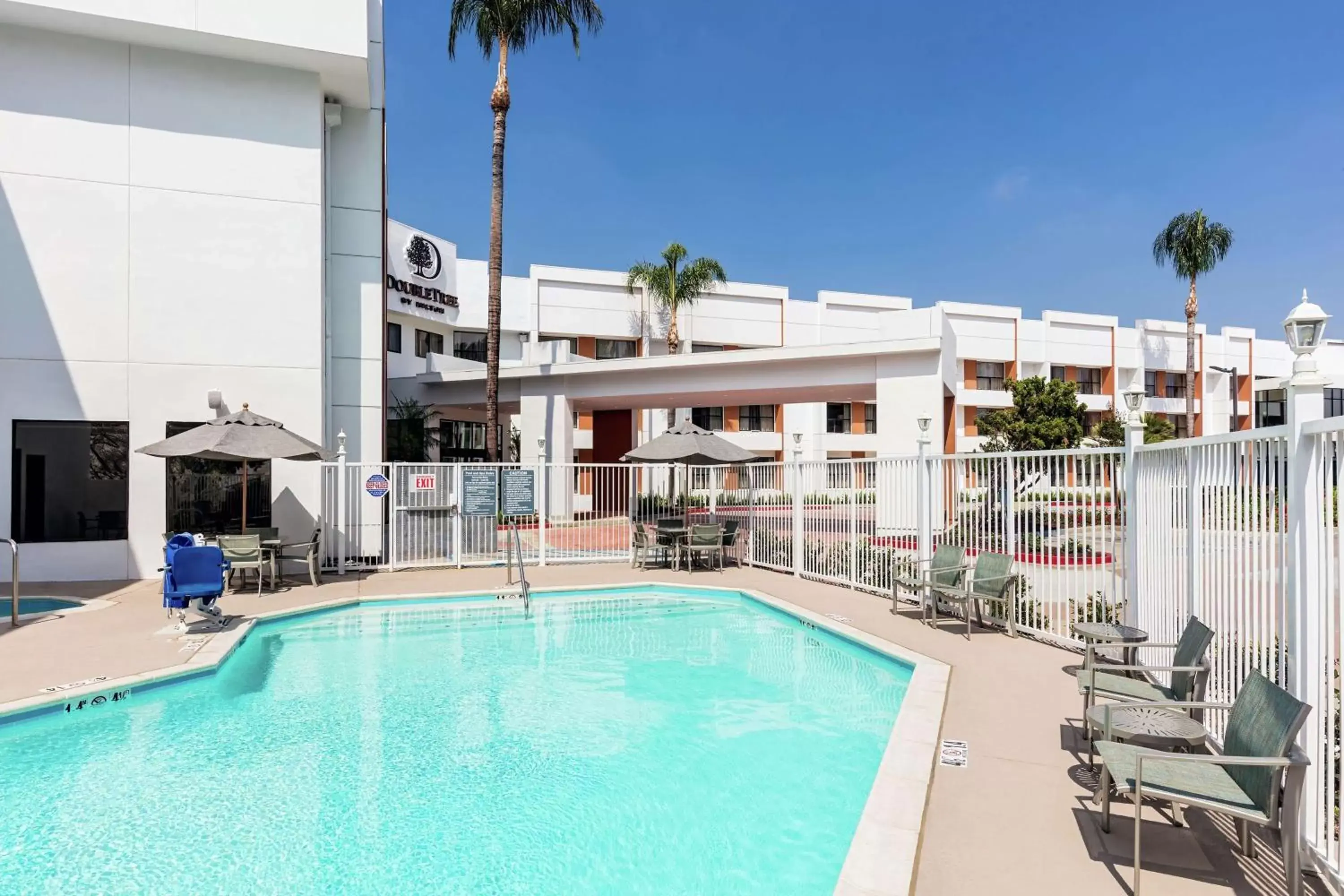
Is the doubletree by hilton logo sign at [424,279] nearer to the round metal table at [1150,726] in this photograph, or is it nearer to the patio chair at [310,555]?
the patio chair at [310,555]

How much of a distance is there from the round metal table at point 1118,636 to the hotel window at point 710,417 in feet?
104

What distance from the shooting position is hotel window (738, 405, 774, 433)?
37250 mm

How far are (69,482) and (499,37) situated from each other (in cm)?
1460

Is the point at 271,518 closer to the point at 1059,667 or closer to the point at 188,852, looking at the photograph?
the point at 188,852

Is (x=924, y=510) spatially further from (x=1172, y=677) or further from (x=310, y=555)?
(x=310, y=555)

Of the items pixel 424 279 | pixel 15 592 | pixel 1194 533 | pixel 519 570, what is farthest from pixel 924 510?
pixel 424 279

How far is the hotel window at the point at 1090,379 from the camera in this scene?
42.7 meters

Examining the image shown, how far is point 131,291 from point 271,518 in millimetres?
4620

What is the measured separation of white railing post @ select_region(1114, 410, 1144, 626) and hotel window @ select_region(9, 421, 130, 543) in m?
14.9

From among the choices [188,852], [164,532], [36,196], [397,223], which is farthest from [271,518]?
[397,223]

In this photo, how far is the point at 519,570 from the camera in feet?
40.2

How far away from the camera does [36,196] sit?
11820 mm

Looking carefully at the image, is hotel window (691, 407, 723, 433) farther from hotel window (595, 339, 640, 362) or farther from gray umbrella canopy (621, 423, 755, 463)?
gray umbrella canopy (621, 423, 755, 463)

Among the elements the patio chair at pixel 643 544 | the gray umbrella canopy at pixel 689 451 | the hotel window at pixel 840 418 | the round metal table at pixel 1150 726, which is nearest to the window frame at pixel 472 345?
the hotel window at pixel 840 418
